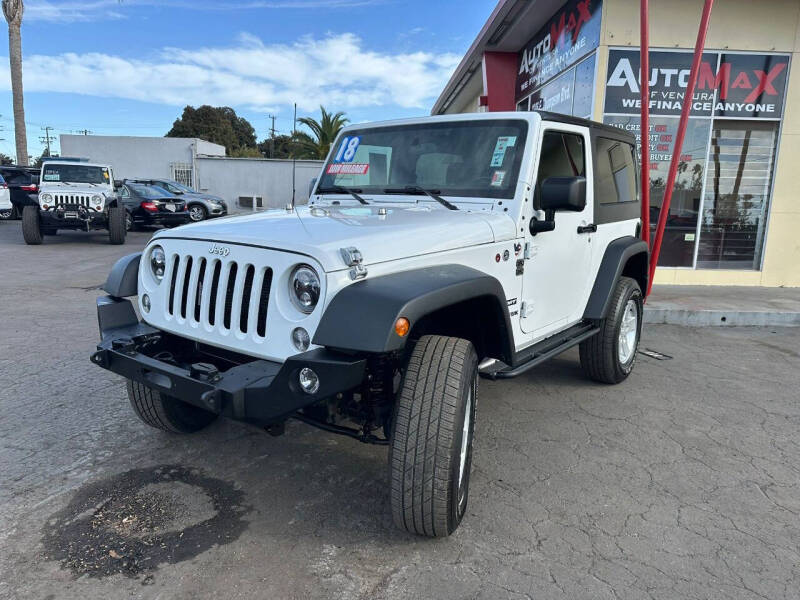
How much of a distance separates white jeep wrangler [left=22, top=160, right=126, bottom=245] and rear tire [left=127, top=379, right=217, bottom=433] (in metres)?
11.9

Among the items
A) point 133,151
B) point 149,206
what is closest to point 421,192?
point 149,206

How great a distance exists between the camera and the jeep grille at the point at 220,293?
100.0 inches

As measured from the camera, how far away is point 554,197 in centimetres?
321

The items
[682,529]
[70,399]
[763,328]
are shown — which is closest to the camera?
[682,529]

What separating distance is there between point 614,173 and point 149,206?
50.7ft

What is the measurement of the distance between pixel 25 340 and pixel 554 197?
527cm

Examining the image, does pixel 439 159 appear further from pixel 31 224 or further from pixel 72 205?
pixel 31 224

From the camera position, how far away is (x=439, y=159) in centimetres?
371

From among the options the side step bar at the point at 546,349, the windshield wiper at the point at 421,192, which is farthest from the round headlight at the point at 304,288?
the windshield wiper at the point at 421,192

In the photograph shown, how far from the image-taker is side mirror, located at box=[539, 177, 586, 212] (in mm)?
3168

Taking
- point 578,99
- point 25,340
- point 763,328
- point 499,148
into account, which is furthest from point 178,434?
point 578,99

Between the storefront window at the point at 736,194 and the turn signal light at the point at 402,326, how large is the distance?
8.51 m

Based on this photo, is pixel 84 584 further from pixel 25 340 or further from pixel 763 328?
pixel 763 328

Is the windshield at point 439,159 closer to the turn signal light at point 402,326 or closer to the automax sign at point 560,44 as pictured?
the turn signal light at point 402,326
